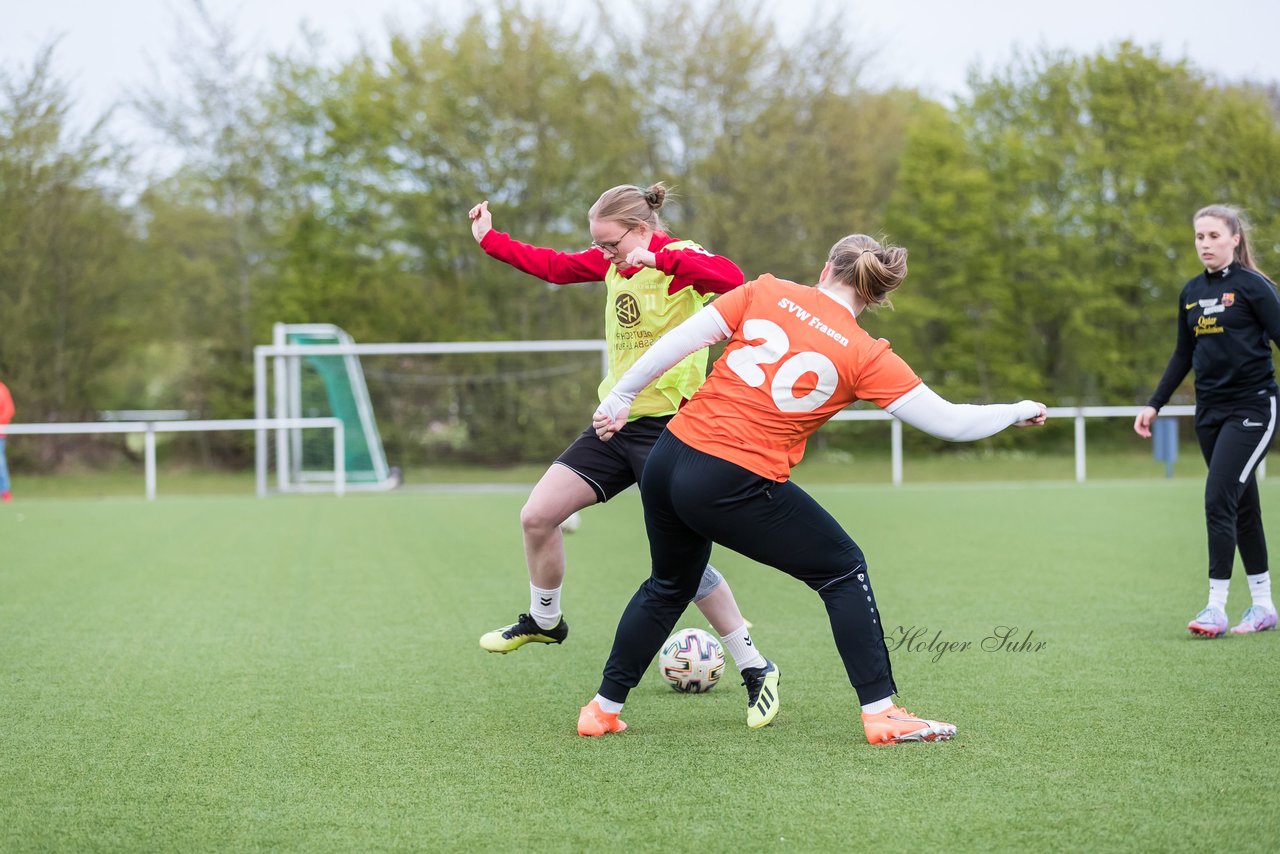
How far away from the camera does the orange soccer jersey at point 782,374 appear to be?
3.72m

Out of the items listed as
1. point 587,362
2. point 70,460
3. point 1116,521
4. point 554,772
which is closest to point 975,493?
point 1116,521

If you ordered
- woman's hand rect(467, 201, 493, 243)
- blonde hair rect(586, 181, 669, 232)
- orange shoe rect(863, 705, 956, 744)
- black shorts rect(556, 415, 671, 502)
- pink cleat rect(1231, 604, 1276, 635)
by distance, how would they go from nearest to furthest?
orange shoe rect(863, 705, 956, 744)
blonde hair rect(586, 181, 669, 232)
black shorts rect(556, 415, 671, 502)
woman's hand rect(467, 201, 493, 243)
pink cleat rect(1231, 604, 1276, 635)

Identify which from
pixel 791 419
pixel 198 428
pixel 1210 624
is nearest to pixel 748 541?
pixel 791 419

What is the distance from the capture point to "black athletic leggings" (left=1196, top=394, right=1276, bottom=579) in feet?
19.1

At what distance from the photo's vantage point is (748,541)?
12.7ft

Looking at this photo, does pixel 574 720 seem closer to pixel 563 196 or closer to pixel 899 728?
pixel 899 728

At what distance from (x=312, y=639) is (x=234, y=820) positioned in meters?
3.00

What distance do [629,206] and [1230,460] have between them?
308 cm

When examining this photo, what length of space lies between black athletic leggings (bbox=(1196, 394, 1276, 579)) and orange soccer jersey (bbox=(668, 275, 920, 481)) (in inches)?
108

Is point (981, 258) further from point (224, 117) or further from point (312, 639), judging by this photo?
point (312, 639)

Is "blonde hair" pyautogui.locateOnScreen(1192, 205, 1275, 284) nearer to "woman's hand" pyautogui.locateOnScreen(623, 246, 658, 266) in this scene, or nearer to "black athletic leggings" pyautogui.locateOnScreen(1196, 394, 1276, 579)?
"black athletic leggings" pyautogui.locateOnScreen(1196, 394, 1276, 579)

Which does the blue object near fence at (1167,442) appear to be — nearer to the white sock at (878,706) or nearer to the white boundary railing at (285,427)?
the white boundary railing at (285,427)

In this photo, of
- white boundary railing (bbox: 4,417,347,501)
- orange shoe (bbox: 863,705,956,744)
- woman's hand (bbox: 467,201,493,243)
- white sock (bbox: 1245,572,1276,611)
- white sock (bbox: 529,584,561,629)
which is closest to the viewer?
orange shoe (bbox: 863,705,956,744)

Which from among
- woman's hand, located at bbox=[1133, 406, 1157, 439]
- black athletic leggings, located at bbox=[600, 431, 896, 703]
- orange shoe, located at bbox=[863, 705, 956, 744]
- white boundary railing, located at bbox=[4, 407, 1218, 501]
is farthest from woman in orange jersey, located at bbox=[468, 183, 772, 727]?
white boundary railing, located at bbox=[4, 407, 1218, 501]
